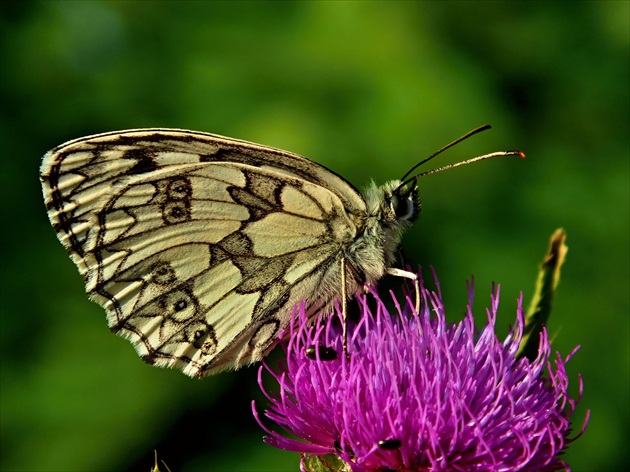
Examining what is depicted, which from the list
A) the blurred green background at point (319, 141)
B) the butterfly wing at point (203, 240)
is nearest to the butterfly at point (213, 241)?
the butterfly wing at point (203, 240)

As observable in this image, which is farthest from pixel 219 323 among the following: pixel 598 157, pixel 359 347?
pixel 598 157

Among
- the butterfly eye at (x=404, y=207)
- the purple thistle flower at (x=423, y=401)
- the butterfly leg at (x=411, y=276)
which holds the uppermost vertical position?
the butterfly eye at (x=404, y=207)

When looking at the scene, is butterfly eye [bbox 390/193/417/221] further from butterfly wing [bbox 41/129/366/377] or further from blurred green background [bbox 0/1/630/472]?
blurred green background [bbox 0/1/630/472]

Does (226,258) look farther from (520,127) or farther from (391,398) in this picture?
(520,127)

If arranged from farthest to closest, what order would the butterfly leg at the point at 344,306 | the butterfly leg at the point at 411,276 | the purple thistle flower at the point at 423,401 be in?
the butterfly leg at the point at 411,276 < the butterfly leg at the point at 344,306 < the purple thistle flower at the point at 423,401

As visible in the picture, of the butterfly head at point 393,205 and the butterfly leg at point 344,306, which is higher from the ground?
the butterfly head at point 393,205

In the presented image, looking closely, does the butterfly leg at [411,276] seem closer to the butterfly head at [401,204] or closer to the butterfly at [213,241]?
the butterfly at [213,241]

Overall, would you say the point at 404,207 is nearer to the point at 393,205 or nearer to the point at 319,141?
the point at 393,205
